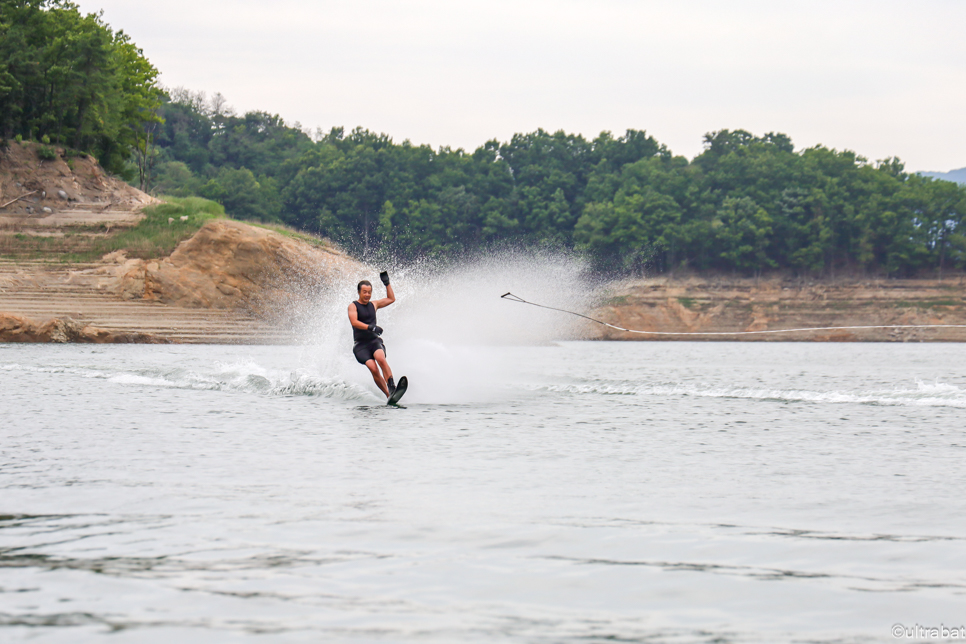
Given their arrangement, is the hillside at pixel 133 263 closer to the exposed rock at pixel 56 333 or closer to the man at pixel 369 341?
the exposed rock at pixel 56 333

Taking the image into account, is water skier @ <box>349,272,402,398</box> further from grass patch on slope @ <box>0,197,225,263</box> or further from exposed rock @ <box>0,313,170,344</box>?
grass patch on slope @ <box>0,197,225,263</box>

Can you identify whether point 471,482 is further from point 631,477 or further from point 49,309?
point 49,309

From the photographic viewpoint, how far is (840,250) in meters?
85.7

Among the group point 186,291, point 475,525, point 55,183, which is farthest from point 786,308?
point 475,525

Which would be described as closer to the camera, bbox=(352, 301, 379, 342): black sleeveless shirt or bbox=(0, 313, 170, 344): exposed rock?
bbox=(352, 301, 379, 342): black sleeveless shirt

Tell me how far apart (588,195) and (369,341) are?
8686cm

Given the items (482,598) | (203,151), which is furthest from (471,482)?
(203,151)

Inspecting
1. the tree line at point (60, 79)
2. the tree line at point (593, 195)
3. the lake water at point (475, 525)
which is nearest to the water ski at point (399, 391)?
the lake water at point (475, 525)

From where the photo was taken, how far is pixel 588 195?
324 feet

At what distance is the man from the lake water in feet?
2.85

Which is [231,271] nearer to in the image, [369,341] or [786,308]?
[369,341]

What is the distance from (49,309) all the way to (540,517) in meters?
38.7

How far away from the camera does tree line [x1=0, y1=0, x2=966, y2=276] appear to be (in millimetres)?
84000

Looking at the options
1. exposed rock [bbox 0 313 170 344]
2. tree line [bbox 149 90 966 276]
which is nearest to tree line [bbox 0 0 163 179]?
exposed rock [bbox 0 313 170 344]
